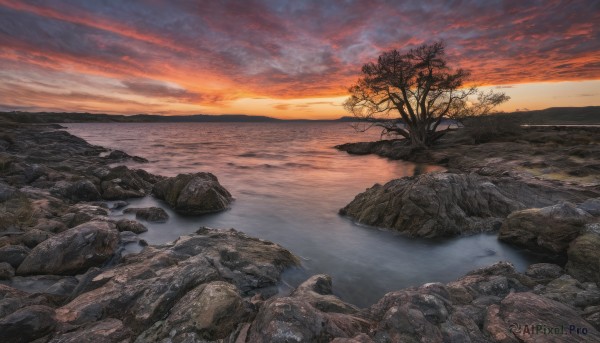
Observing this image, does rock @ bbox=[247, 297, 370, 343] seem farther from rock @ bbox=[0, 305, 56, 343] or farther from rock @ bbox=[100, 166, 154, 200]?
rock @ bbox=[100, 166, 154, 200]

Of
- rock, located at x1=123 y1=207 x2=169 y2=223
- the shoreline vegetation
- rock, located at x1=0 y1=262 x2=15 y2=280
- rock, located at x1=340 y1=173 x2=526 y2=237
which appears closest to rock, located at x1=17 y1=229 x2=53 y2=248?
the shoreline vegetation

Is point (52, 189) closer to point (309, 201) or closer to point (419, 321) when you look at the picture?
point (309, 201)

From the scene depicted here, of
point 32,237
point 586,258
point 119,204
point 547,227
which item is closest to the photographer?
point 586,258

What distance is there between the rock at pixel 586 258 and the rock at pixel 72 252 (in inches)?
446

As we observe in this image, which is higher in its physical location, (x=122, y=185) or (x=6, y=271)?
(x=6, y=271)

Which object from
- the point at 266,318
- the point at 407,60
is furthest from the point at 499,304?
the point at 407,60

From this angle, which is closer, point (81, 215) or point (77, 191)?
point (81, 215)

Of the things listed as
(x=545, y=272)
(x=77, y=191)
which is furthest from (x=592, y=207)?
(x=77, y=191)

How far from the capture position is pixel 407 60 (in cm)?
3459

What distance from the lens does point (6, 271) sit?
260 inches

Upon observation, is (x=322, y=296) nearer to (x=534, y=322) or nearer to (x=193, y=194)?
(x=534, y=322)

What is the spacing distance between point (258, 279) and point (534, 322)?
16.7 feet

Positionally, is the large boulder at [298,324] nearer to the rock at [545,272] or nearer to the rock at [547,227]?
the rock at [545,272]

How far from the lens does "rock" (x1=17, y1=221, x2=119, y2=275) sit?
6.91m
